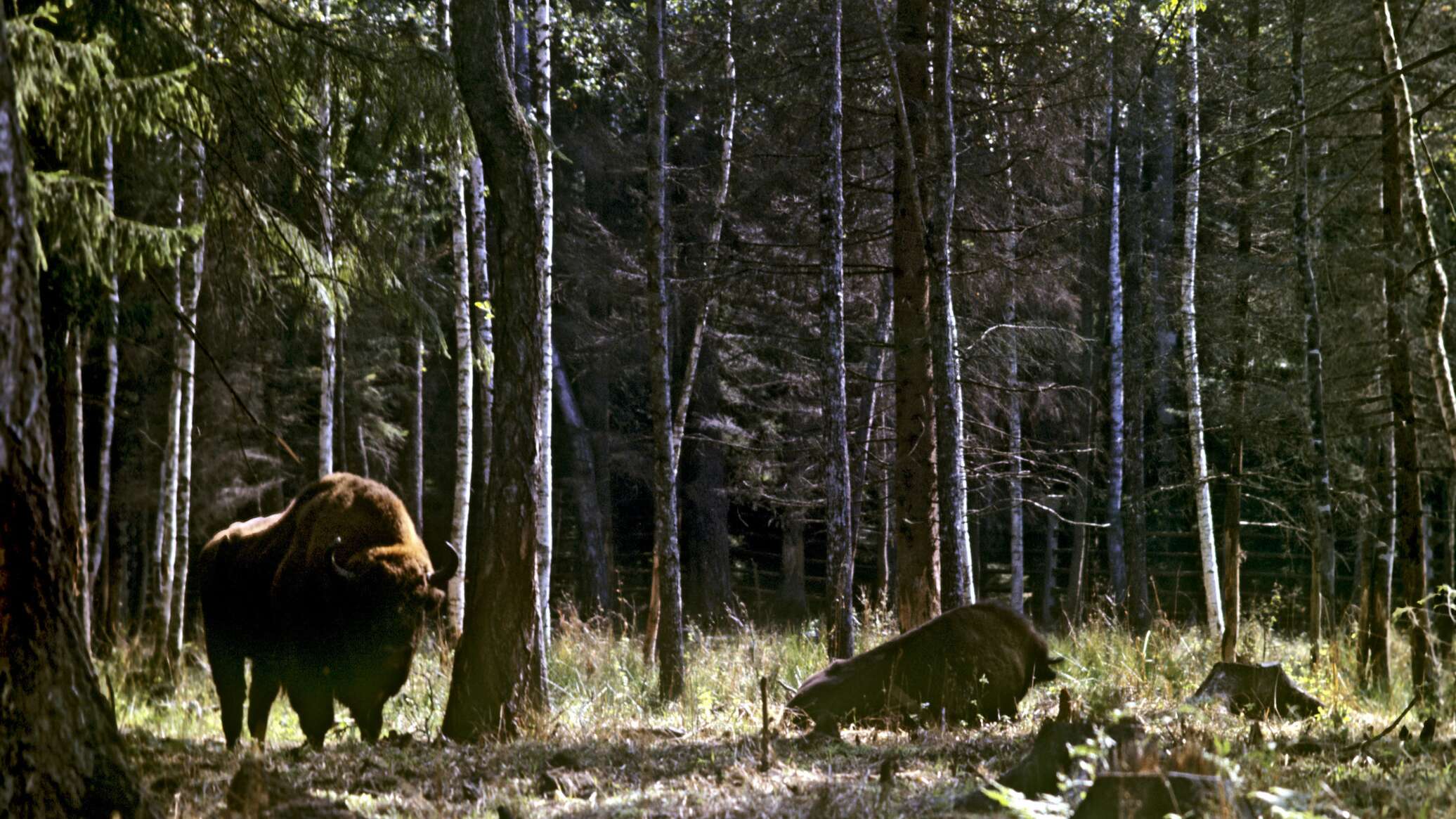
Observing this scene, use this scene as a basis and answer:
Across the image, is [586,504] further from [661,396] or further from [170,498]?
[661,396]

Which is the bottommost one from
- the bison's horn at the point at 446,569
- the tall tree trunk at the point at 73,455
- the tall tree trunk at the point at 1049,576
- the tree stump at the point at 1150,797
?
the tall tree trunk at the point at 1049,576

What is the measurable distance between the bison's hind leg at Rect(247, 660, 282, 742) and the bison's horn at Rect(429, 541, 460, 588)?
1.62 metres

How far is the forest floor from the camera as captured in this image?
4.53 m

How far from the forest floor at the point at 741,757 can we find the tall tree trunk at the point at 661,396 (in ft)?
1.36

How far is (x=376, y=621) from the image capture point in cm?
815

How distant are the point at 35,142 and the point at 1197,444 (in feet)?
44.5

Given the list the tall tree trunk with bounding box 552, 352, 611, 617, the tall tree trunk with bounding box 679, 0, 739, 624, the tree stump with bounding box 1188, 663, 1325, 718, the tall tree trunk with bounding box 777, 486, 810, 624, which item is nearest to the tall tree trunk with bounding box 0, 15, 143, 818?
the tree stump with bounding box 1188, 663, 1325, 718

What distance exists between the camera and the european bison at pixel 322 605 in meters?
8.13

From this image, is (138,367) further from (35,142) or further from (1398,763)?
(1398,763)

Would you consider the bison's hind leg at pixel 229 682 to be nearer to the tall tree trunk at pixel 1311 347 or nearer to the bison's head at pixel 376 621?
the bison's head at pixel 376 621

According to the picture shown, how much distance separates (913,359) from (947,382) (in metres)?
1.88

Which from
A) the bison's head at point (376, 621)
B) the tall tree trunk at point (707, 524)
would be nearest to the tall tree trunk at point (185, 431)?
the bison's head at point (376, 621)

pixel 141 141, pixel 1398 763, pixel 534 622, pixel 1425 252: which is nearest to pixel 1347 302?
pixel 1425 252

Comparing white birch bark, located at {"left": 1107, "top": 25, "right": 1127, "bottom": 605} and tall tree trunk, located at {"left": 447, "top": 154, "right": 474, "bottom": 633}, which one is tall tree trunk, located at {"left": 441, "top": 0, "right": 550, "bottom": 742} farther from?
white birch bark, located at {"left": 1107, "top": 25, "right": 1127, "bottom": 605}
